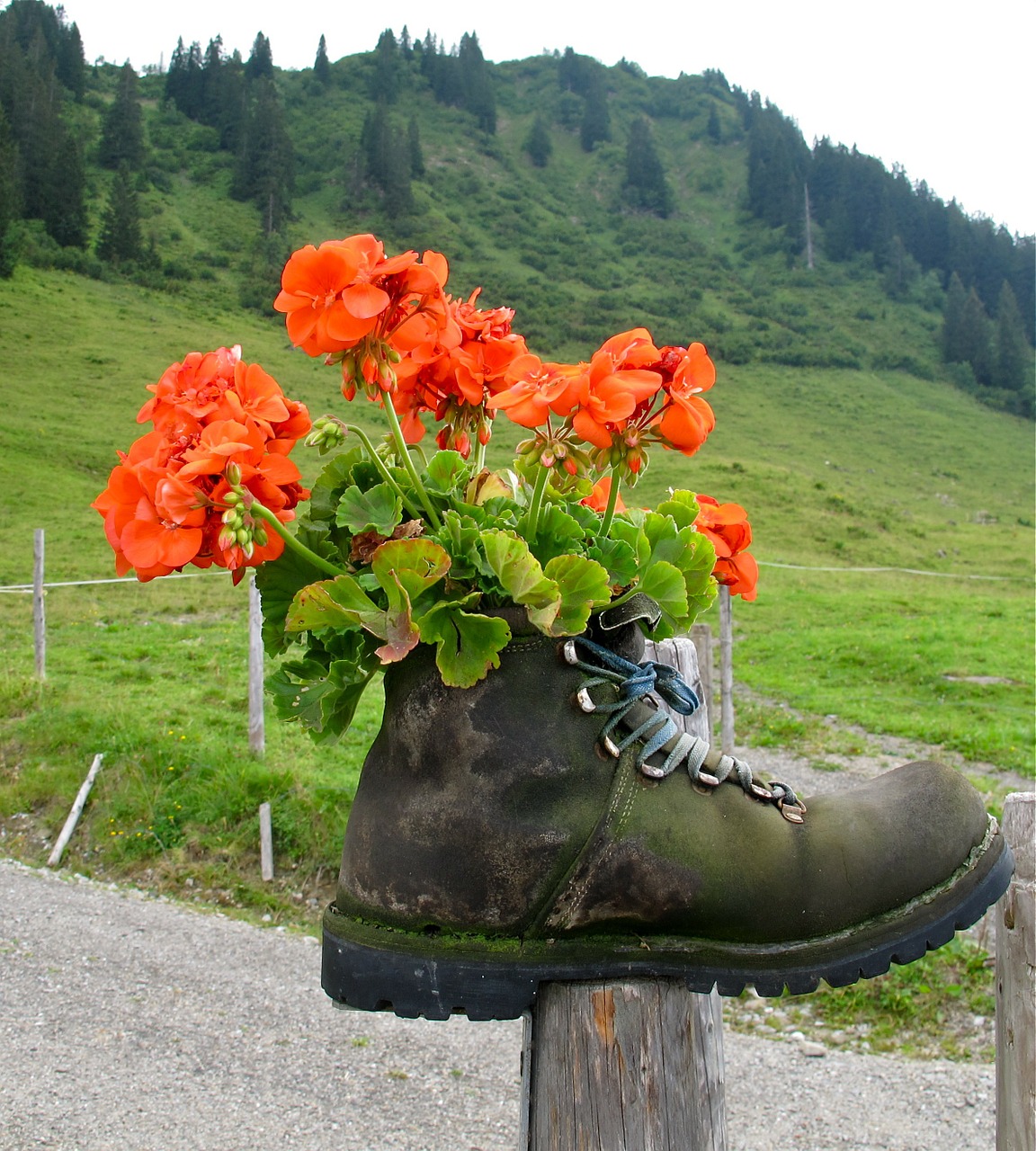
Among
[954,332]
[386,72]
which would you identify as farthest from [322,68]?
[954,332]

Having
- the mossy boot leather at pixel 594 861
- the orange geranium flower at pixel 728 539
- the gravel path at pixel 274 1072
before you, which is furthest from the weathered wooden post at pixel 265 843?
the orange geranium flower at pixel 728 539

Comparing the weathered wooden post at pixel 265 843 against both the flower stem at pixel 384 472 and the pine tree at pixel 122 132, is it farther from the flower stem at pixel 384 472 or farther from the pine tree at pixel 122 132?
the pine tree at pixel 122 132

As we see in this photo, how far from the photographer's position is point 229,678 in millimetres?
9508

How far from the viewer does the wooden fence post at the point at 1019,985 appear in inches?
66.8

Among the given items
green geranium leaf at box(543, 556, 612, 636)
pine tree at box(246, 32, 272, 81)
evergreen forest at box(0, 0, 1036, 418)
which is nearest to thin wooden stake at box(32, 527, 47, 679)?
green geranium leaf at box(543, 556, 612, 636)

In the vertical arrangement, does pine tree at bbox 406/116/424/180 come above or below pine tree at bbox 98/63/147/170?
above

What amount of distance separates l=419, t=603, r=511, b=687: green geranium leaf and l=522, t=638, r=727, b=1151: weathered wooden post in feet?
1.44

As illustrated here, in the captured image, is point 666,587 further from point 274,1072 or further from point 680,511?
point 274,1072

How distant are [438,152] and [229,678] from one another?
113 m

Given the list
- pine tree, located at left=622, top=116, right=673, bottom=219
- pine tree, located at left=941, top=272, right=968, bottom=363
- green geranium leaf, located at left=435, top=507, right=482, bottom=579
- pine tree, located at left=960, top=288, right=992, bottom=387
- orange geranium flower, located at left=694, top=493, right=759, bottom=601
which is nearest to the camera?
green geranium leaf, located at left=435, top=507, right=482, bottom=579

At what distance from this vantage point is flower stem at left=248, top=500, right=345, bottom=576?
3.45 feet

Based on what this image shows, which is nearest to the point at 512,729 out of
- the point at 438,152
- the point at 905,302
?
the point at 905,302

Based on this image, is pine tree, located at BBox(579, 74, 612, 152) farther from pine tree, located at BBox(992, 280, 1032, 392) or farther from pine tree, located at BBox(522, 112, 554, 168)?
pine tree, located at BBox(992, 280, 1032, 392)

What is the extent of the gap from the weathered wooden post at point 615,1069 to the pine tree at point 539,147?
127 m
